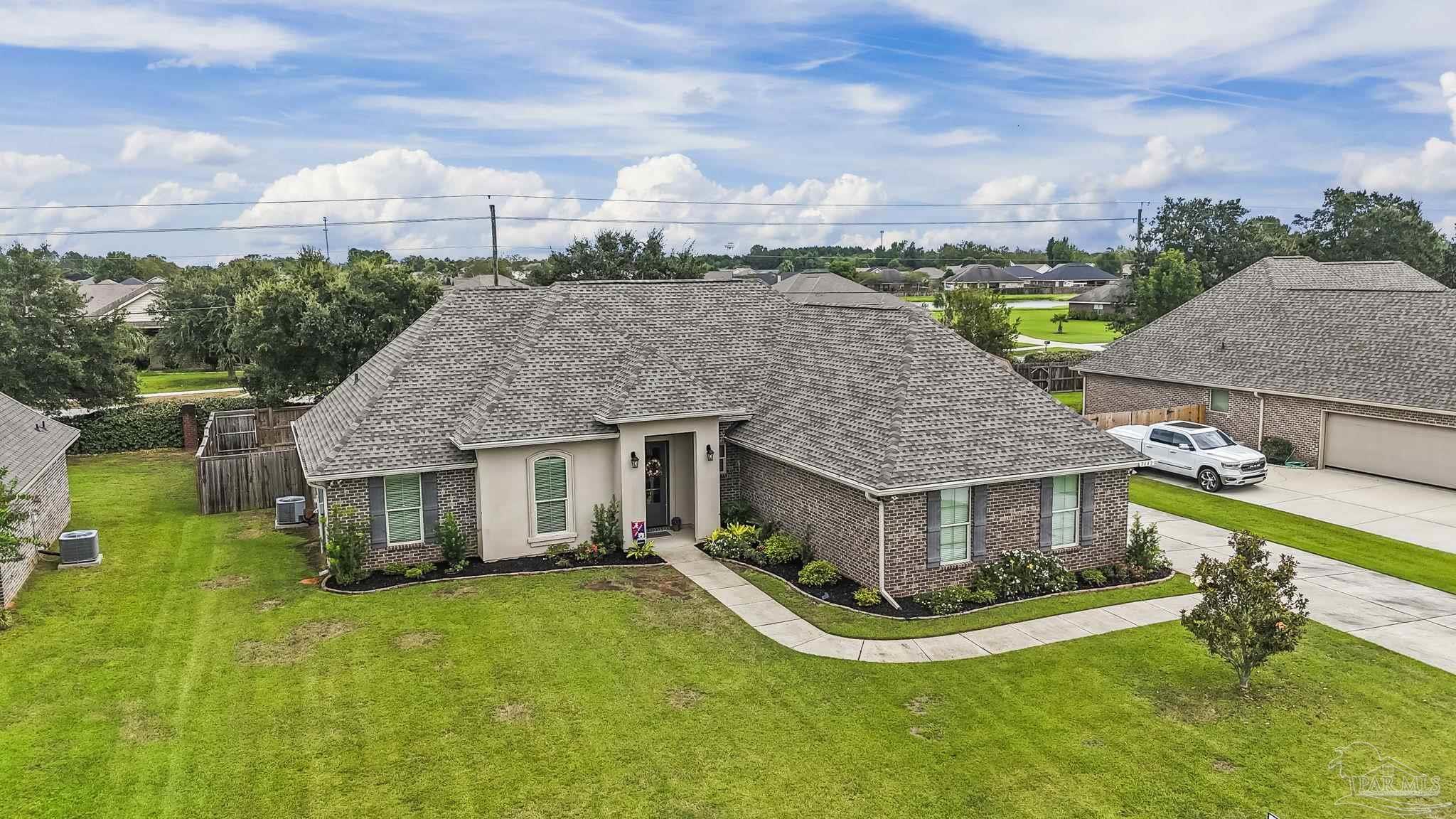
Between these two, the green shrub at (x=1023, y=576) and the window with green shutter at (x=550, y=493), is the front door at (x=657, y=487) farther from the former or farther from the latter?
the green shrub at (x=1023, y=576)

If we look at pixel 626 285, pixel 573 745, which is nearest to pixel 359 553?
pixel 573 745

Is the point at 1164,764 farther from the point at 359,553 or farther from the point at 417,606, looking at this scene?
the point at 359,553

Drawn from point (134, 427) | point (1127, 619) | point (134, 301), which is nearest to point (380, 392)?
point (1127, 619)

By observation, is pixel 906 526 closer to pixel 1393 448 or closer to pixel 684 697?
pixel 684 697

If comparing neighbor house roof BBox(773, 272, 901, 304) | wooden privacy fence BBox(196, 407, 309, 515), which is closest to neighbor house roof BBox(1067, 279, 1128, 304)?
neighbor house roof BBox(773, 272, 901, 304)

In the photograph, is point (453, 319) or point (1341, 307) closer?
point (453, 319)

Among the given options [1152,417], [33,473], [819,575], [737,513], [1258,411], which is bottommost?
[819,575]
